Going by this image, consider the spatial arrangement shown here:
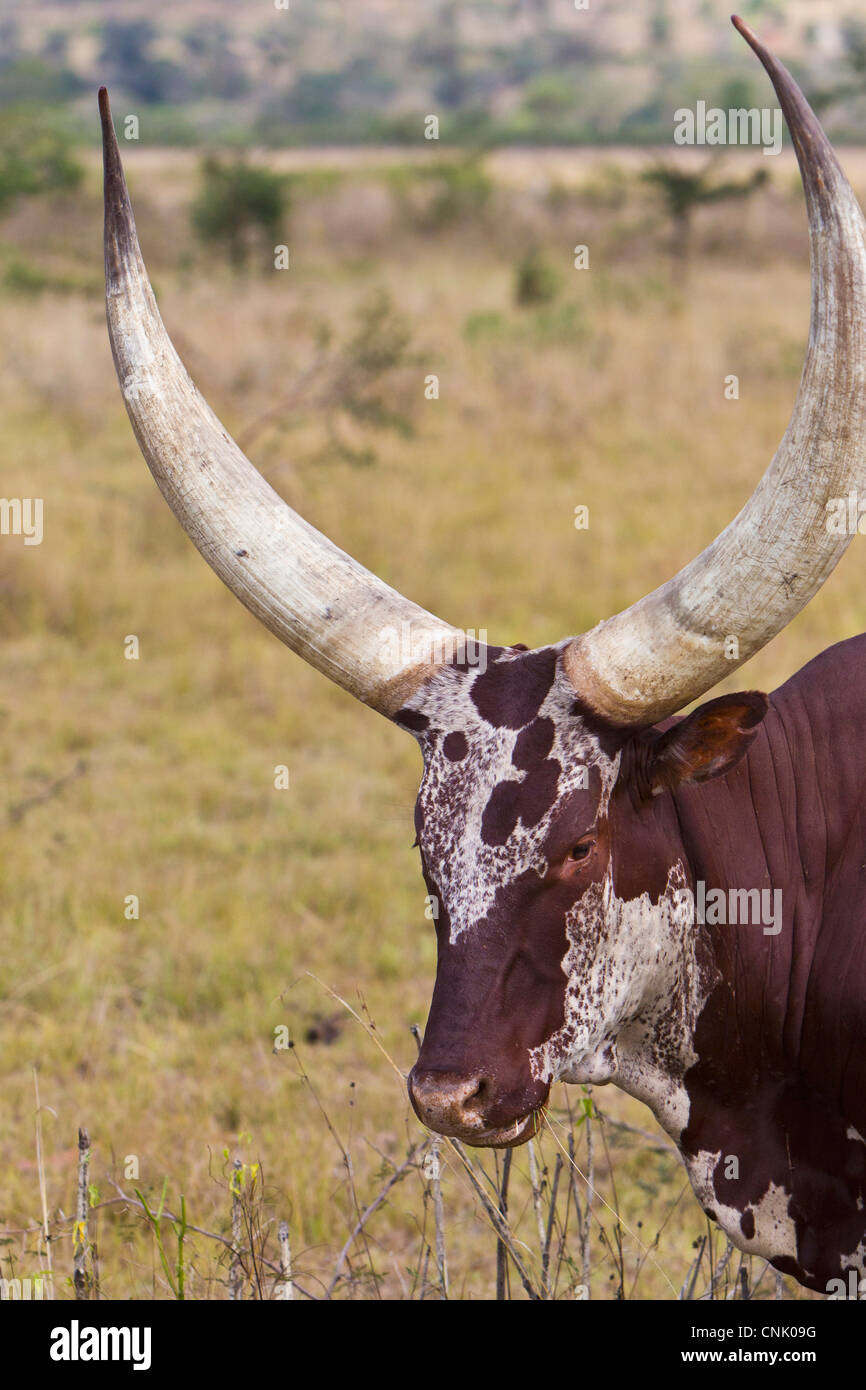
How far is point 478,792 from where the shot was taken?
8.61 feet

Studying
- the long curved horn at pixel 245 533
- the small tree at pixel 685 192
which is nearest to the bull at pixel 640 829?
the long curved horn at pixel 245 533

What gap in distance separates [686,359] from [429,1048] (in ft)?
39.7

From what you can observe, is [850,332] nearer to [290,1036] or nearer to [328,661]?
[328,661]

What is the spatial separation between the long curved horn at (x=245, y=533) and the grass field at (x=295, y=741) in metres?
0.60

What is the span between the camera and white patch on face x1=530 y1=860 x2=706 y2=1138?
2.61 meters

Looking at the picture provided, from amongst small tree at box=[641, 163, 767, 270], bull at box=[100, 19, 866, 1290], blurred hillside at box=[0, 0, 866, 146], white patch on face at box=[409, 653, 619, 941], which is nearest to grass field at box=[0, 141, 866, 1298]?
bull at box=[100, 19, 866, 1290]

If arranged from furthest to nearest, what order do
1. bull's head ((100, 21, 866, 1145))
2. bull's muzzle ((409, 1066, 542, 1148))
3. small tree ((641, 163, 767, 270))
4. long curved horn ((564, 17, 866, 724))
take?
1. small tree ((641, 163, 767, 270))
2. bull's muzzle ((409, 1066, 542, 1148))
3. bull's head ((100, 21, 866, 1145))
4. long curved horn ((564, 17, 866, 724))

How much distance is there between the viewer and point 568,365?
1373cm

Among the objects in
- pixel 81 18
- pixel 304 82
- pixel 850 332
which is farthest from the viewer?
pixel 81 18

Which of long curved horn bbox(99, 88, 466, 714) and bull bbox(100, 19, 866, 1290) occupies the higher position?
long curved horn bbox(99, 88, 466, 714)

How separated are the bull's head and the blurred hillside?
52878 mm

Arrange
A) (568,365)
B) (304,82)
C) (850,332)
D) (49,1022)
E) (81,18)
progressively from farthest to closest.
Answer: (81,18), (304,82), (568,365), (49,1022), (850,332)

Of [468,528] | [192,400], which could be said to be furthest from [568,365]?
[192,400]

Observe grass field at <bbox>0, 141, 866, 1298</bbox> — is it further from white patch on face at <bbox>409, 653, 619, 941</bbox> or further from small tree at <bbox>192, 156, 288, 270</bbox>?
small tree at <bbox>192, 156, 288, 270</bbox>
